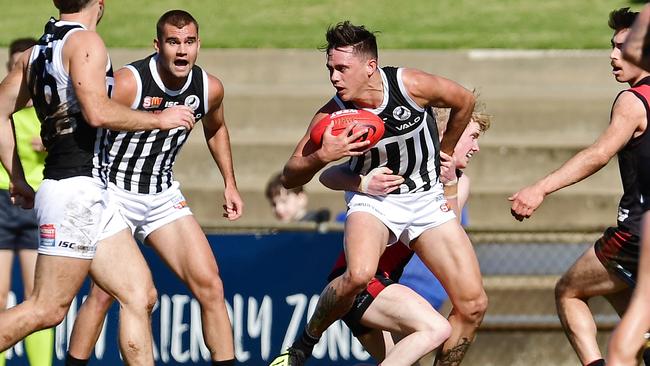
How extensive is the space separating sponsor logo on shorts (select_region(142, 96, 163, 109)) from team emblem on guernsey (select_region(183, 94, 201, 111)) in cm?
18

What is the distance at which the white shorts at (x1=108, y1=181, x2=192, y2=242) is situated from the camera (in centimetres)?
759

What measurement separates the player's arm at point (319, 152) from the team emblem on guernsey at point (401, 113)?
1.13 ft

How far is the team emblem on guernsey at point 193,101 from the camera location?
25.2ft

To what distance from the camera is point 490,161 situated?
519 inches

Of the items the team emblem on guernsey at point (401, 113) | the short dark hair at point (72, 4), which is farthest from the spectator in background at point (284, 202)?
the short dark hair at point (72, 4)

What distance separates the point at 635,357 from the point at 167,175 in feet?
10.2

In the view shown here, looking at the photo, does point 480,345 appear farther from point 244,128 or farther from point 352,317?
point 244,128

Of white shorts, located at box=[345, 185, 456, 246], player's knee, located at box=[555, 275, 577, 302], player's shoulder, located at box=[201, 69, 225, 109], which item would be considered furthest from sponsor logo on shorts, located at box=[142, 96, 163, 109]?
player's knee, located at box=[555, 275, 577, 302]

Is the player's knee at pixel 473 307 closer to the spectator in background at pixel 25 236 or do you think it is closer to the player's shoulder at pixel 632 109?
the player's shoulder at pixel 632 109

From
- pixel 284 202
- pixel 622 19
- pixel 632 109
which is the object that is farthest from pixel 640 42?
pixel 284 202

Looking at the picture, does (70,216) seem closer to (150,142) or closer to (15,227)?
(150,142)

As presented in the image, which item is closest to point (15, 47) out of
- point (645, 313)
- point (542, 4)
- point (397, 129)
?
point (397, 129)

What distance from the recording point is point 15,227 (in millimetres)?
8836

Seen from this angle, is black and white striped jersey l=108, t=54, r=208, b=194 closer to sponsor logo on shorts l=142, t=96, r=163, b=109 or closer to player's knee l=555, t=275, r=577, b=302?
sponsor logo on shorts l=142, t=96, r=163, b=109
